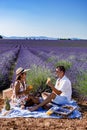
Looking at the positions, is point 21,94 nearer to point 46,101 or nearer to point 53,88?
point 46,101

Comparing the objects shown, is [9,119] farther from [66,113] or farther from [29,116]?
[66,113]

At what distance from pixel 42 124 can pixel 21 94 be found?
1668 mm

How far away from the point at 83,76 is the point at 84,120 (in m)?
3.12

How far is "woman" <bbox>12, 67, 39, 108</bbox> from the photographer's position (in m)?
9.27

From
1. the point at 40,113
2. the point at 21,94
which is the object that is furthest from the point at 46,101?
the point at 21,94

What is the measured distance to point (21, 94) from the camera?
30.7 feet

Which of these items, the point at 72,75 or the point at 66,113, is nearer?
the point at 66,113

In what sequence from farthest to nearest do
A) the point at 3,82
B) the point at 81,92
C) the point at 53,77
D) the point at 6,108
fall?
the point at 3,82, the point at 53,77, the point at 81,92, the point at 6,108

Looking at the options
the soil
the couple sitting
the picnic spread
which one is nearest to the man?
the couple sitting

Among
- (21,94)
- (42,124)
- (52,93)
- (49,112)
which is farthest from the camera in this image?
(21,94)

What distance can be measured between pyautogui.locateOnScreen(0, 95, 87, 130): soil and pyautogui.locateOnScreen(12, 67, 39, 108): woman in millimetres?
905

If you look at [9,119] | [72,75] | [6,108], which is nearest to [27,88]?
[6,108]

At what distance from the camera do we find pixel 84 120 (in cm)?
826

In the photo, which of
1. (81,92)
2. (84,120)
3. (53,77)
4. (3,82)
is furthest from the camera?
(3,82)
